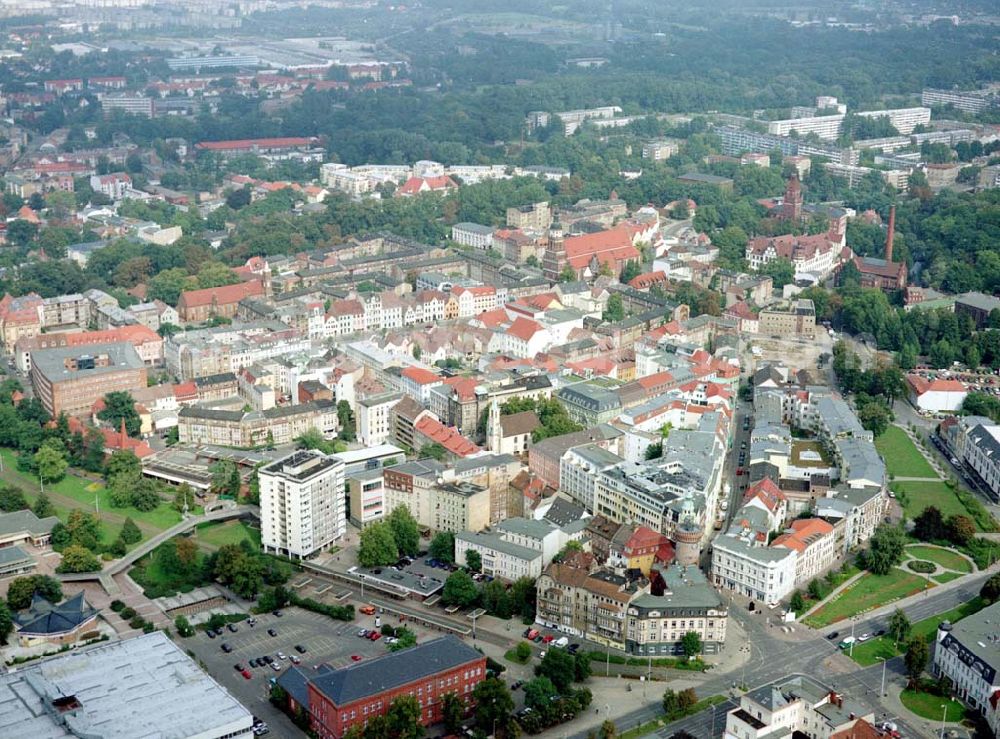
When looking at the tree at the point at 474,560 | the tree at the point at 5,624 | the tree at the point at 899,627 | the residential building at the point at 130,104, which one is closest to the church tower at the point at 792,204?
the tree at the point at 474,560

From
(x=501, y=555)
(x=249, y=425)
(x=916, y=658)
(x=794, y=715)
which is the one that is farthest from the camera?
(x=249, y=425)

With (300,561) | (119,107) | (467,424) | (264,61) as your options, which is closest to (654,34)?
(264,61)

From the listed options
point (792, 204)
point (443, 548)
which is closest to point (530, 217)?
point (792, 204)

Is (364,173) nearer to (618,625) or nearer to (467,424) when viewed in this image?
(467,424)

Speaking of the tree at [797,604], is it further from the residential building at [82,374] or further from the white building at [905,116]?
the white building at [905,116]

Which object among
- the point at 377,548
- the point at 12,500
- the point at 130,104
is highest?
the point at 130,104

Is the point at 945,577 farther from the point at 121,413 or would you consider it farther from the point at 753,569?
the point at 121,413
